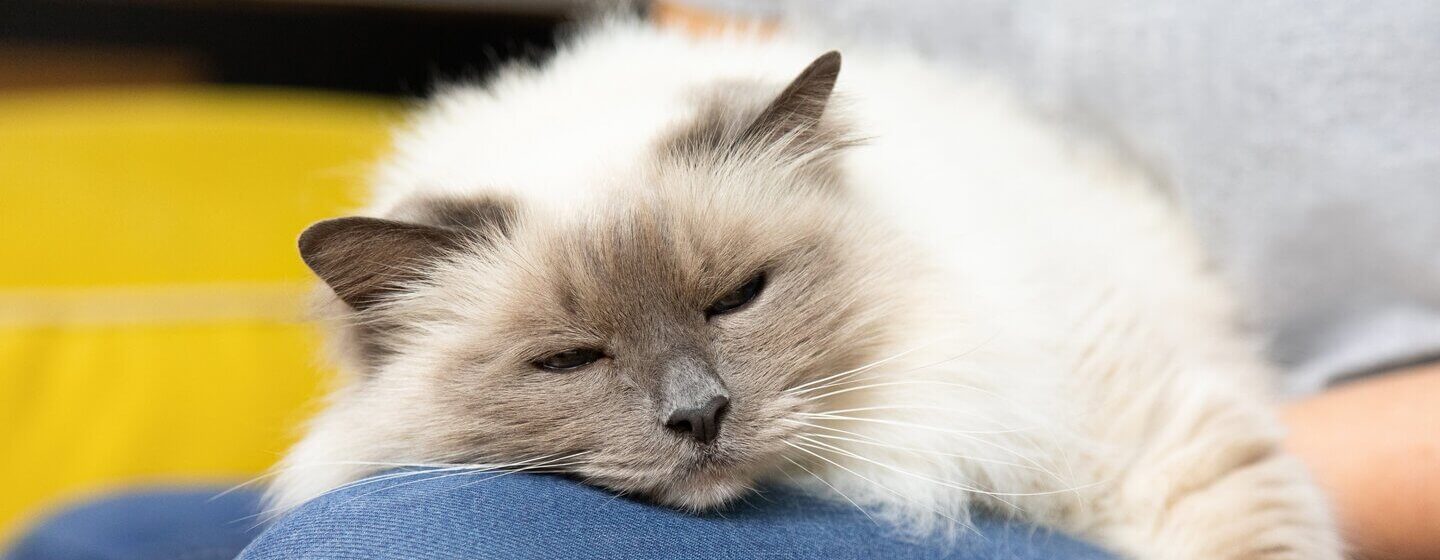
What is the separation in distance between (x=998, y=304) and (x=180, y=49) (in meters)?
2.55

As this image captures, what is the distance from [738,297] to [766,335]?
0.05 meters

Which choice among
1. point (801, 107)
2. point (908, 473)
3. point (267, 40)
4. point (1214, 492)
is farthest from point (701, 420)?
point (267, 40)

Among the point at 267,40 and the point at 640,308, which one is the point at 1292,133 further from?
the point at 267,40

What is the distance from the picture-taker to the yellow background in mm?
1976

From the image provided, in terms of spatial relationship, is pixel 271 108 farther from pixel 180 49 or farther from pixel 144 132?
pixel 180 49

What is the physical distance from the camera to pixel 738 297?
3.06 ft

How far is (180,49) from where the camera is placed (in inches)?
108

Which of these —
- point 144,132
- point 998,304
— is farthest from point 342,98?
point 998,304

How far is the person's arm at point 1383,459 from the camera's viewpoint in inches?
40.8

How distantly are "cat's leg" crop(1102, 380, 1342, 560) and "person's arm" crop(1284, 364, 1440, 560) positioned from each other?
0.34 feet

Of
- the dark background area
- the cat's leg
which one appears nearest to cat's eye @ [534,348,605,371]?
the cat's leg

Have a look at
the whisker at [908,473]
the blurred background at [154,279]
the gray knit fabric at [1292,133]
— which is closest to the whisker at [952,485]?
the whisker at [908,473]

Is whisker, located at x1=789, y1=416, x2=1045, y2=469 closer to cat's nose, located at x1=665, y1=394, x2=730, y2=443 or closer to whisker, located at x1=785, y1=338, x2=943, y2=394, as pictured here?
whisker, located at x1=785, y1=338, x2=943, y2=394

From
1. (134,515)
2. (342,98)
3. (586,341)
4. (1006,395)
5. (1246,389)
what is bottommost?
(134,515)
